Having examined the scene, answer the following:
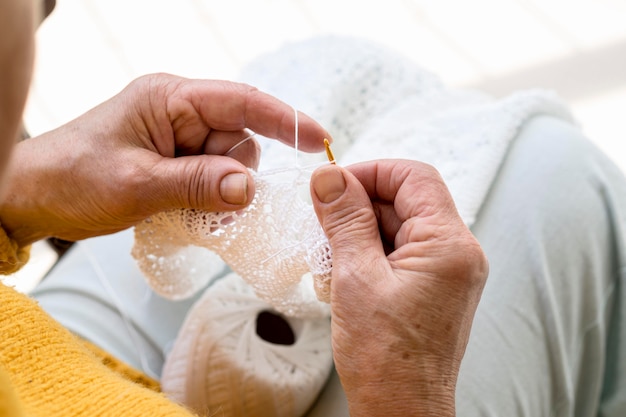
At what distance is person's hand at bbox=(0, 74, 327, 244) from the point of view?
2.43ft

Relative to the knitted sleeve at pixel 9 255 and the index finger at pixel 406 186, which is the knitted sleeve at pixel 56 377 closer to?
the knitted sleeve at pixel 9 255

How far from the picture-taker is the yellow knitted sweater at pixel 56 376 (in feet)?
2.00

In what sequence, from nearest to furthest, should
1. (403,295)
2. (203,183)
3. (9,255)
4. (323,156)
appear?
(403,295) < (203,183) < (9,255) < (323,156)

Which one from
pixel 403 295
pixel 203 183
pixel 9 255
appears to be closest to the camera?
pixel 403 295

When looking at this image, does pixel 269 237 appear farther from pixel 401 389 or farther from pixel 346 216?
pixel 401 389

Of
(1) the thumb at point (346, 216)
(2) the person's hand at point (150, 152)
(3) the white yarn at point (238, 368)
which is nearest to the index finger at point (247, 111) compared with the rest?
(2) the person's hand at point (150, 152)

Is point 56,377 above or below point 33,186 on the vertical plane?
below

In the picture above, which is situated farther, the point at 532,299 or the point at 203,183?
the point at 532,299

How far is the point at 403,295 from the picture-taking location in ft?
2.04

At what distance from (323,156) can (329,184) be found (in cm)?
35


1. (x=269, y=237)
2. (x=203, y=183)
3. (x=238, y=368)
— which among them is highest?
(x=203, y=183)

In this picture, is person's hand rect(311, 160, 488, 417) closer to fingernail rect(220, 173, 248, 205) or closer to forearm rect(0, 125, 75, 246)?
fingernail rect(220, 173, 248, 205)

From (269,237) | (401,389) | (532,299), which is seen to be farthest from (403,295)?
(532,299)

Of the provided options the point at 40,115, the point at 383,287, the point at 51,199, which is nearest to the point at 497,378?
the point at 383,287
